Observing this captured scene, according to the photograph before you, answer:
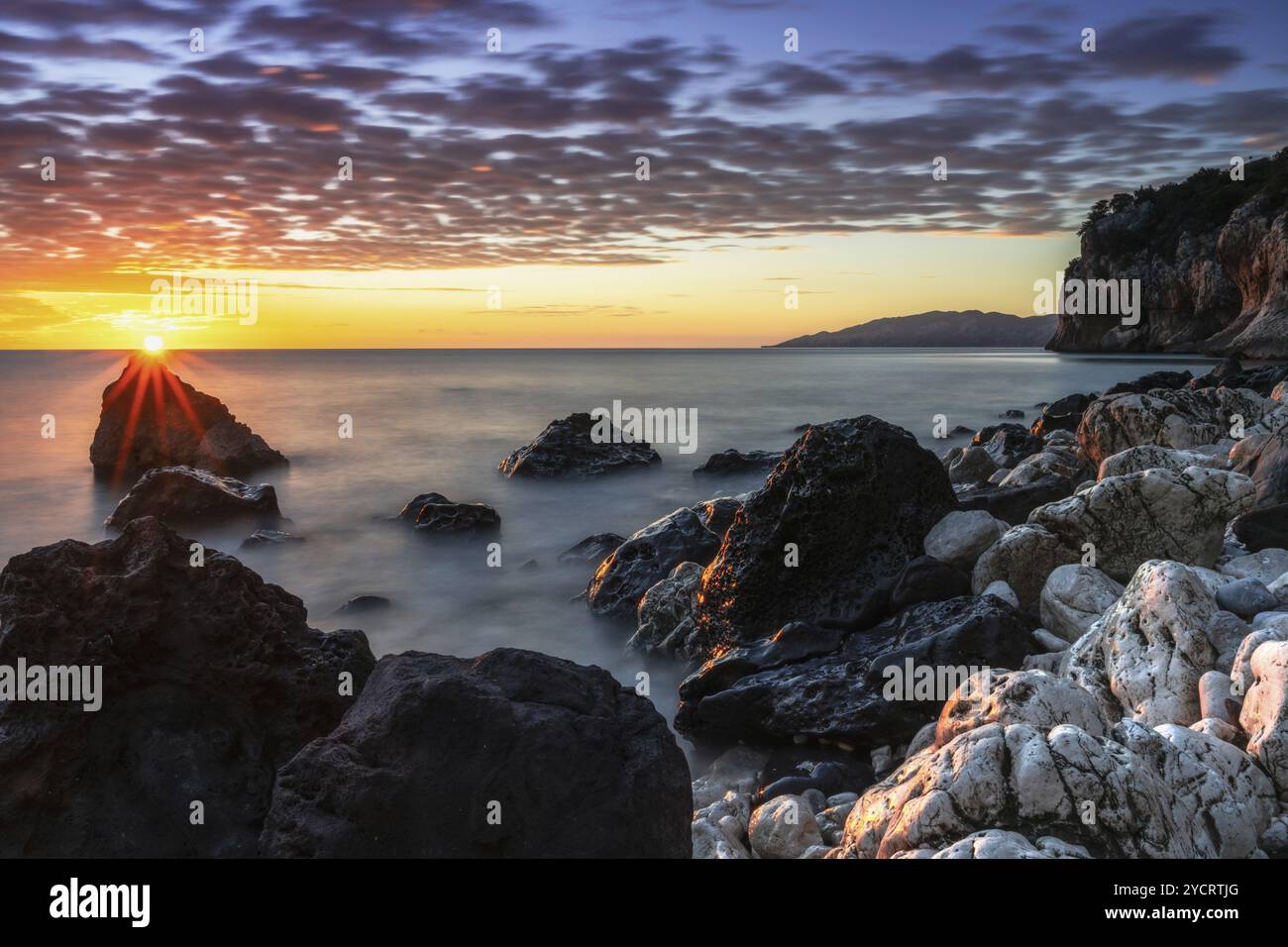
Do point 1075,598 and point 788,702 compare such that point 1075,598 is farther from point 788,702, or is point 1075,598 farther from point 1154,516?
point 788,702

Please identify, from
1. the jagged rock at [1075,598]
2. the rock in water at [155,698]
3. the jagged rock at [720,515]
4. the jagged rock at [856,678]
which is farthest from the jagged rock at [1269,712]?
the jagged rock at [720,515]

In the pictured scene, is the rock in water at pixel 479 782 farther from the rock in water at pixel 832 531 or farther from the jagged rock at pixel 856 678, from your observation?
the rock in water at pixel 832 531

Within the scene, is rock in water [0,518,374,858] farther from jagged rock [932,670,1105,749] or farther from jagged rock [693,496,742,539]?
jagged rock [693,496,742,539]

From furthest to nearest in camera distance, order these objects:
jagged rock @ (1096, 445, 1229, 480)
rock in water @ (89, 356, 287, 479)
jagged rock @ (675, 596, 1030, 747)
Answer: rock in water @ (89, 356, 287, 479)
jagged rock @ (1096, 445, 1229, 480)
jagged rock @ (675, 596, 1030, 747)

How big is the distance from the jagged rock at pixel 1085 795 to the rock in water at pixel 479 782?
50.1 inches

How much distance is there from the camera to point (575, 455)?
81.4 ft

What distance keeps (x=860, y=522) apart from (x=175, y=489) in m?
14.0

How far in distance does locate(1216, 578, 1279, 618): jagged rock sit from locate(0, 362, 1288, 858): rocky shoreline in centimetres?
2

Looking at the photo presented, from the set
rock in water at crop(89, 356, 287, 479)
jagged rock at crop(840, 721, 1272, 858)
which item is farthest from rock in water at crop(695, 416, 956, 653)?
rock in water at crop(89, 356, 287, 479)

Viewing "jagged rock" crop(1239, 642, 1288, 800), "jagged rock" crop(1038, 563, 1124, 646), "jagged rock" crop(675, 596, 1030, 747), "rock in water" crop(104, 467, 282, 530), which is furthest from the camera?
"rock in water" crop(104, 467, 282, 530)

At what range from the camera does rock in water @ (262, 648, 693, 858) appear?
169 inches

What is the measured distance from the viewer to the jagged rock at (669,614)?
10.9 meters
